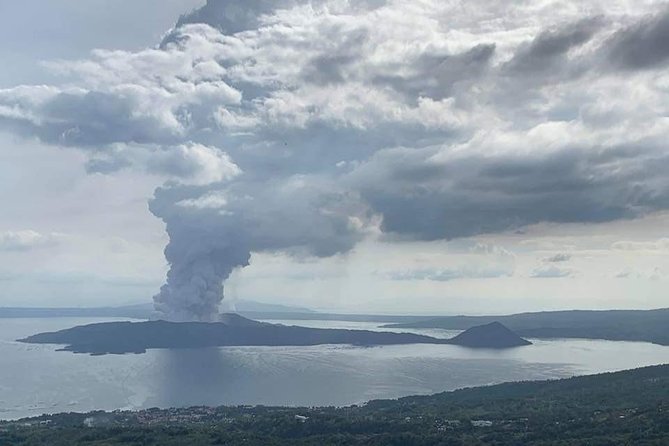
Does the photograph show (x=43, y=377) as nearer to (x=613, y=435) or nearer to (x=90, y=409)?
(x=90, y=409)

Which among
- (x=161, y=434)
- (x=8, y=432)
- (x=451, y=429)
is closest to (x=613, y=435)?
(x=451, y=429)

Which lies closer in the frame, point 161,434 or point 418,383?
point 161,434

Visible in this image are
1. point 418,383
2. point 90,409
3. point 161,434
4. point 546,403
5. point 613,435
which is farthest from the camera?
point 418,383

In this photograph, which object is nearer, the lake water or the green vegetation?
the green vegetation

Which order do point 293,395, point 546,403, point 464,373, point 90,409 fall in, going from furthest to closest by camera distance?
point 464,373 → point 293,395 → point 90,409 → point 546,403

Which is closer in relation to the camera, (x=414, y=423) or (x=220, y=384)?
(x=414, y=423)

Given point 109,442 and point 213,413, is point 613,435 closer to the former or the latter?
point 109,442

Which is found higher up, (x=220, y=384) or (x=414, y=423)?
(x=414, y=423)

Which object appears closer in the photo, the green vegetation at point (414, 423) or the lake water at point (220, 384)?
the green vegetation at point (414, 423)
